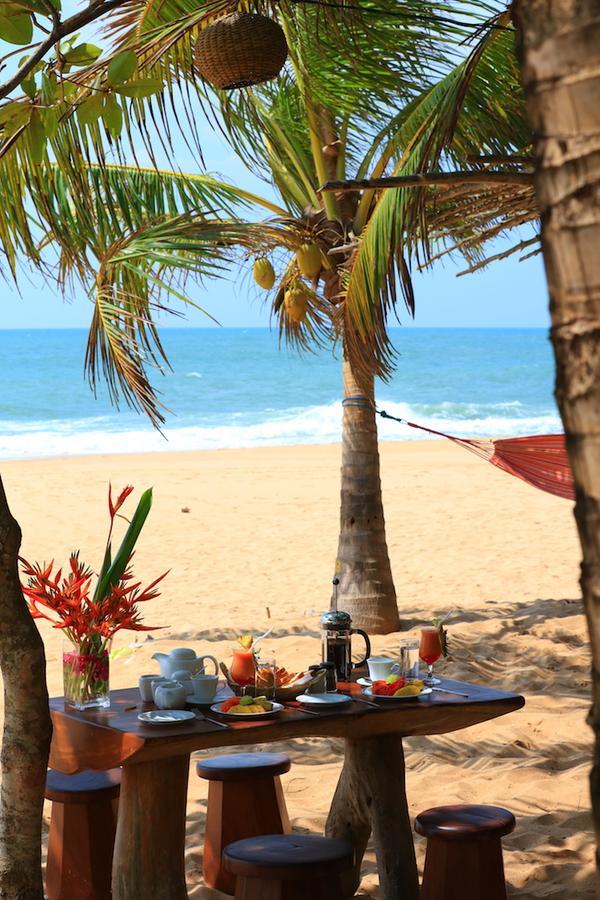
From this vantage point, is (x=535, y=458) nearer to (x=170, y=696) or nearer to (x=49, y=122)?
(x=170, y=696)

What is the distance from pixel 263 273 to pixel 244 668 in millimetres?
2564

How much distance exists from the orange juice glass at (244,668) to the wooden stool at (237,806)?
411mm

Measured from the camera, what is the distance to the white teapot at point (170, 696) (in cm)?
277

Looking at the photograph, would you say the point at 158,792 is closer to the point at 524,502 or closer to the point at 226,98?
the point at 226,98

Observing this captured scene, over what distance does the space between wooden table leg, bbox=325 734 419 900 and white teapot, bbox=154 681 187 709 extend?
54 cm

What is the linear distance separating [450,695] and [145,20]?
10.00ft

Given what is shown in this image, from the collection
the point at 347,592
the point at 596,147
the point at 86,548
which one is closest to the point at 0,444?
the point at 86,548

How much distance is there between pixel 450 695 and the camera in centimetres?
292

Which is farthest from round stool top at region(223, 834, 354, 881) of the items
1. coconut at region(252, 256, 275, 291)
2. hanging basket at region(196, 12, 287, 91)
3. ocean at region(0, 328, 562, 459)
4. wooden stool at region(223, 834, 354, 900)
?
ocean at region(0, 328, 562, 459)

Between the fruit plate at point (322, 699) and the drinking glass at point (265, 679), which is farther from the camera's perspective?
the drinking glass at point (265, 679)

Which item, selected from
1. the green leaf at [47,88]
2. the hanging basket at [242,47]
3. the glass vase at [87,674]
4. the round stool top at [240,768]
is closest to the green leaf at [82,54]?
the green leaf at [47,88]

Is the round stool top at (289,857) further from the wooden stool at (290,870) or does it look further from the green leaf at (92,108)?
the green leaf at (92,108)

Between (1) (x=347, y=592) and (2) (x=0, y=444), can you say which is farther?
(2) (x=0, y=444)

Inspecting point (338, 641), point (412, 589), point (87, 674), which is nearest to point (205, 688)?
point (87, 674)
